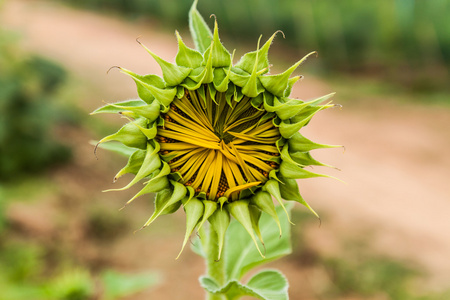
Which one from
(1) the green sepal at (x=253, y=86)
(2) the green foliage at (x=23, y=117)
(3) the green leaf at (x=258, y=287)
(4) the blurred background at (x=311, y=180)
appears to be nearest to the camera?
(1) the green sepal at (x=253, y=86)

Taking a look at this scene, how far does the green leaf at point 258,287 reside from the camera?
2.14 metres

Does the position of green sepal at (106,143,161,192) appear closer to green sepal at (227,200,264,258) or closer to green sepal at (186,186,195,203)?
green sepal at (186,186,195,203)

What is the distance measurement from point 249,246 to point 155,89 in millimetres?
1333

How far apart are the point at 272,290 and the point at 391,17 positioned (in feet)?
59.6

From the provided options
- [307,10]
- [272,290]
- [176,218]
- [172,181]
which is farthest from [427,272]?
[307,10]

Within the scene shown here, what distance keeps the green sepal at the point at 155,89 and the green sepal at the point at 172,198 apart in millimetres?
317

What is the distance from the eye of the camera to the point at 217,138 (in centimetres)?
193

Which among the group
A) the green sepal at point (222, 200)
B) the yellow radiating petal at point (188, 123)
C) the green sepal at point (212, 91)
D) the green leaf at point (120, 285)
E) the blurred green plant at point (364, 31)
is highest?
the blurred green plant at point (364, 31)

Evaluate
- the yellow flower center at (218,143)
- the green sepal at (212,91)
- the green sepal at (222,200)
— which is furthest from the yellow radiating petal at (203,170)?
the green sepal at (212,91)

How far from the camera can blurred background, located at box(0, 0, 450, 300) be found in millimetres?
6527

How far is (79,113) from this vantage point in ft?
38.9

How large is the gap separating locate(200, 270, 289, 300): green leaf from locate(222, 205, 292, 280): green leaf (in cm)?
10

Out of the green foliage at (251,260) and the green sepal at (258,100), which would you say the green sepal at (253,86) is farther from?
the green foliage at (251,260)

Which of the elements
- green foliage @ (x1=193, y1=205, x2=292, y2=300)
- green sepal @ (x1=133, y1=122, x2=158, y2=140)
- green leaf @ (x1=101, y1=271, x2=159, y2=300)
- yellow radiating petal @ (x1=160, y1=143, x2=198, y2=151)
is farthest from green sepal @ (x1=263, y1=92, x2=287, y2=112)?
green leaf @ (x1=101, y1=271, x2=159, y2=300)
